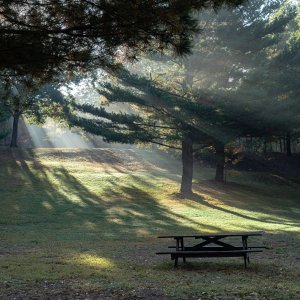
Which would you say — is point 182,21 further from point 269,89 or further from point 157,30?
point 269,89

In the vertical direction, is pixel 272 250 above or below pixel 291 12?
below

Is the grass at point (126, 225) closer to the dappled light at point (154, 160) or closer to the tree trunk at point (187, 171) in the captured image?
the dappled light at point (154, 160)

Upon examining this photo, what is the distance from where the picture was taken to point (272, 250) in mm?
12508

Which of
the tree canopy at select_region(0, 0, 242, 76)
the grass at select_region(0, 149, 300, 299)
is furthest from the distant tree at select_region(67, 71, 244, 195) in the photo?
the tree canopy at select_region(0, 0, 242, 76)

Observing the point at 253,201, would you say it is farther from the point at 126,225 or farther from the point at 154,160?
the point at 154,160

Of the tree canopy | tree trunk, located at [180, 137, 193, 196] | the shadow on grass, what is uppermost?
the tree canopy

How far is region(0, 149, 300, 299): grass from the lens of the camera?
7527 millimetres

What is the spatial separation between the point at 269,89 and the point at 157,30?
64.4 feet

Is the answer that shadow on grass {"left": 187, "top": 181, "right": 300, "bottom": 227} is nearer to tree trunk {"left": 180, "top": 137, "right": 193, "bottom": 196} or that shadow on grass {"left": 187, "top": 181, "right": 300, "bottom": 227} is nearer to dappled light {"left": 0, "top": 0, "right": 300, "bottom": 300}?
dappled light {"left": 0, "top": 0, "right": 300, "bottom": 300}

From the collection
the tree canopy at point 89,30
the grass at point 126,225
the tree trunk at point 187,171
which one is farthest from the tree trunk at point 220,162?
the tree canopy at point 89,30

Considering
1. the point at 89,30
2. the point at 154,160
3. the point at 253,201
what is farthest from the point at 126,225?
the point at 154,160

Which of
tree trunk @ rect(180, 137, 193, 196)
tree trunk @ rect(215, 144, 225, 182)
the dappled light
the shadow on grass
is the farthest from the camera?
tree trunk @ rect(215, 144, 225, 182)

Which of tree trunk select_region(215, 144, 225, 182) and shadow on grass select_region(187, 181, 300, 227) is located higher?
tree trunk select_region(215, 144, 225, 182)

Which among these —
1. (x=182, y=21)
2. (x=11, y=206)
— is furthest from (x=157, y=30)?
(x=11, y=206)
